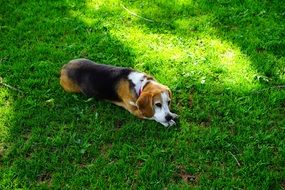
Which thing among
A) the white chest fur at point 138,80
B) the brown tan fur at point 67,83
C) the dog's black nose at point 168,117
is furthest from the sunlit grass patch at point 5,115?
the dog's black nose at point 168,117

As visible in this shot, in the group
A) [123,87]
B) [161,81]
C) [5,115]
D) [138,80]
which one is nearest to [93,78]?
[123,87]

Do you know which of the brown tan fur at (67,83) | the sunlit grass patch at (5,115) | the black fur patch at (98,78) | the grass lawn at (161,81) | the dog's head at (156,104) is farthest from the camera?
the brown tan fur at (67,83)

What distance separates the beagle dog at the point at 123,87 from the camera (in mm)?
6250

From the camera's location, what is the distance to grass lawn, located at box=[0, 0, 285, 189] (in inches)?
228

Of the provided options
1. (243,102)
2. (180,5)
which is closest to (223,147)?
(243,102)

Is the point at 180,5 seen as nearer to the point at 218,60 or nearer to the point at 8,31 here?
the point at 218,60

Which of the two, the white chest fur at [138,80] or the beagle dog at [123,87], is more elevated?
the white chest fur at [138,80]

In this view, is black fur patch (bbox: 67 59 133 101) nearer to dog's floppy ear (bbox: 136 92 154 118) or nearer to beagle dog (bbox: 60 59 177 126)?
beagle dog (bbox: 60 59 177 126)

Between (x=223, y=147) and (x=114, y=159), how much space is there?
144 centimetres

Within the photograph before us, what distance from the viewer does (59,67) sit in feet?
25.7

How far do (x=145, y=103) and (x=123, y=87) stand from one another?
21.8 inches

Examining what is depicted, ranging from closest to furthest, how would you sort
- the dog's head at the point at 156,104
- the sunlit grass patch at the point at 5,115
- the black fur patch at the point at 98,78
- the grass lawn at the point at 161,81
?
the grass lawn at the point at 161,81
the dog's head at the point at 156,104
the sunlit grass patch at the point at 5,115
the black fur patch at the point at 98,78

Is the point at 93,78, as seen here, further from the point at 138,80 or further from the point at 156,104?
the point at 156,104

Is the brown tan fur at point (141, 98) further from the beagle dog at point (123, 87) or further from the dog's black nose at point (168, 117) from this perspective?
the dog's black nose at point (168, 117)
